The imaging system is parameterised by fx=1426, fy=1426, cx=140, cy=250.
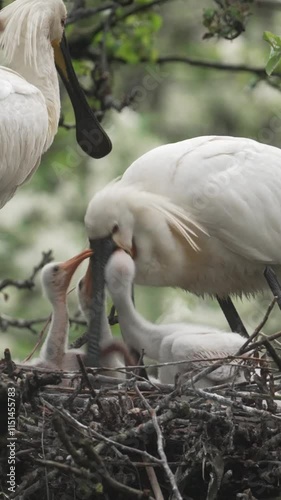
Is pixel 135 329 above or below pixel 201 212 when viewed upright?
below

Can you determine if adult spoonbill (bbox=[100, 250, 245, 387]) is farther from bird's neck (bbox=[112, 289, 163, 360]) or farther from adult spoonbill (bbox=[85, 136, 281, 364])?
adult spoonbill (bbox=[85, 136, 281, 364])

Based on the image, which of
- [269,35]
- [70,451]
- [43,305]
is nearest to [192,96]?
[43,305]

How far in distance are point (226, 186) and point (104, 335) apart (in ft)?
3.58

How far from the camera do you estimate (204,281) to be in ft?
25.6

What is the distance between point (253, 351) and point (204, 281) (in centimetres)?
131

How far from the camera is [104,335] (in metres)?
7.22

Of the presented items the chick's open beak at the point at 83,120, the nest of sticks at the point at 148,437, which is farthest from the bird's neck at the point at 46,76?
the nest of sticks at the point at 148,437

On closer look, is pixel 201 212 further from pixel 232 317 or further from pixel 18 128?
pixel 18 128

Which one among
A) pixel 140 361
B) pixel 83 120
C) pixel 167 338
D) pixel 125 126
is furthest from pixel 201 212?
pixel 125 126

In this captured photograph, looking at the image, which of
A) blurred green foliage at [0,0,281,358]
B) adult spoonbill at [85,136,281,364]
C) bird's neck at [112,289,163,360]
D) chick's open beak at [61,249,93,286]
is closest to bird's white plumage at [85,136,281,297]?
adult spoonbill at [85,136,281,364]

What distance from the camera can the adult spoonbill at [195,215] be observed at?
7.54 meters

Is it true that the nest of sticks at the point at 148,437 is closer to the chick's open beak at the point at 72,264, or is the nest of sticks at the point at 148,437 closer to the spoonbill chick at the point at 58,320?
the spoonbill chick at the point at 58,320

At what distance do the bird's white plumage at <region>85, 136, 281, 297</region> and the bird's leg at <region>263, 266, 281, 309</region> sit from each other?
35mm

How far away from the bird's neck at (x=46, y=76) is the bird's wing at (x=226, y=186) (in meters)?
0.64
